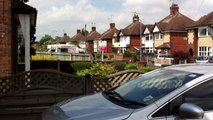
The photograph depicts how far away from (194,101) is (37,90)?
5459 mm

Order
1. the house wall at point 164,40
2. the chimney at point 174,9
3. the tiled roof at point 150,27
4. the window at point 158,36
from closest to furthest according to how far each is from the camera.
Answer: the house wall at point 164,40 < the window at point 158,36 < the chimney at point 174,9 < the tiled roof at point 150,27

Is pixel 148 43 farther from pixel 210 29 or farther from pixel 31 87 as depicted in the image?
pixel 31 87

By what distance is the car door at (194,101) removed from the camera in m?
4.23

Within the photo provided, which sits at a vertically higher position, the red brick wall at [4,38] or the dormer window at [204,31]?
the dormer window at [204,31]

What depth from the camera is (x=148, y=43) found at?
248 feet

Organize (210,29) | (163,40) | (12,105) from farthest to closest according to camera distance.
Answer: (163,40)
(210,29)
(12,105)

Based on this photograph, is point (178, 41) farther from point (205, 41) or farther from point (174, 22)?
point (205, 41)

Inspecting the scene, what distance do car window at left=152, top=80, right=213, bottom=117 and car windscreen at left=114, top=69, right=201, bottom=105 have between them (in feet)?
0.52

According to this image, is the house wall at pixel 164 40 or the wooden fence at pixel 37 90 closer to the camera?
the wooden fence at pixel 37 90

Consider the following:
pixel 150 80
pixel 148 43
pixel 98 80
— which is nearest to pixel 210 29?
pixel 148 43

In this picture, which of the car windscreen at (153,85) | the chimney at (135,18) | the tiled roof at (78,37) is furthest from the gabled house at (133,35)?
the car windscreen at (153,85)

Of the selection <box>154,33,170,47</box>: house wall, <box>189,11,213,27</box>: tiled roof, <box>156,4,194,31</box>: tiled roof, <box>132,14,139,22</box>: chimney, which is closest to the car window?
<box>189,11,213,27</box>: tiled roof

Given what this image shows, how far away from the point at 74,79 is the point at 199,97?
5.31 meters

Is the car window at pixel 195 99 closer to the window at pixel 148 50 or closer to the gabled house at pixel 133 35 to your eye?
the window at pixel 148 50
